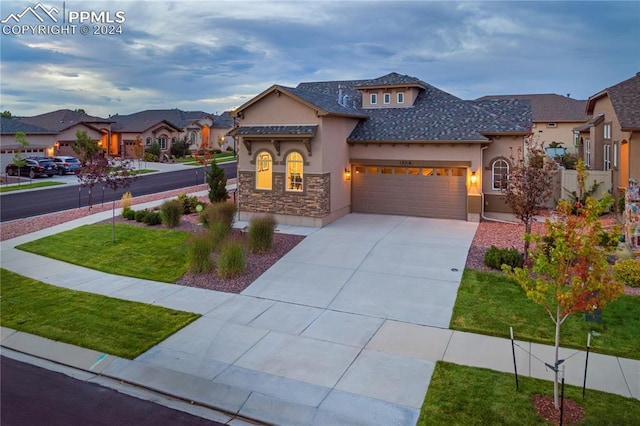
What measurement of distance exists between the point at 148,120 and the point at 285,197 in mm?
45808

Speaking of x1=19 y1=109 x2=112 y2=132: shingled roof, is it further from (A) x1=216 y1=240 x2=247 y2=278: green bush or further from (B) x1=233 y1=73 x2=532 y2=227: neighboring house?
(A) x1=216 y1=240 x2=247 y2=278: green bush

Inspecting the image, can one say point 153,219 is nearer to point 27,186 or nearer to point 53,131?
point 27,186

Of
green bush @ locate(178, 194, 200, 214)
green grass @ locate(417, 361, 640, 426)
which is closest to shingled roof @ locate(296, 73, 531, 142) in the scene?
green bush @ locate(178, 194, 200, 214)

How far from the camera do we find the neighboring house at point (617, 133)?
18.4 m

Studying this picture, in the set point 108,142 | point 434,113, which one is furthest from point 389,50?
point 108,142

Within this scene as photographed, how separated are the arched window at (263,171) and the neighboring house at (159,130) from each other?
104 ft

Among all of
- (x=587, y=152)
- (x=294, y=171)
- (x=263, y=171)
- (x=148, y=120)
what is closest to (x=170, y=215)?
(x=263, y=171)

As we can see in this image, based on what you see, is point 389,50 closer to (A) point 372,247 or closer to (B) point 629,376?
(A) point 372,247

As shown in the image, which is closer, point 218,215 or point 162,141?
point 218,215

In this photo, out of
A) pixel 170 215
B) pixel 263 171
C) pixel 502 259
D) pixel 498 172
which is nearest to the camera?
pixel 502 259

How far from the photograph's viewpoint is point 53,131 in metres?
47.2

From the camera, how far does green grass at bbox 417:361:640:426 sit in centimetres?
651

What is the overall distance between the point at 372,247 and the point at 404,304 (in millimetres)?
4551

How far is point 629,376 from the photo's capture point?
7.71 m
